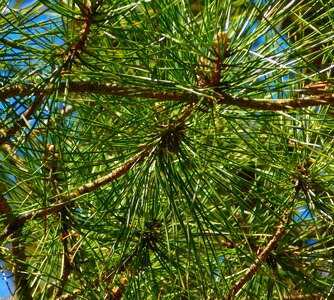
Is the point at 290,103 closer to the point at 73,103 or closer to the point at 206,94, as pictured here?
the point at 206,94

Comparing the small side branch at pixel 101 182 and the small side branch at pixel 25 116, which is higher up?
the small side branch at pixel 25 116

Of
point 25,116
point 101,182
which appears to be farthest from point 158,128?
point 25,116

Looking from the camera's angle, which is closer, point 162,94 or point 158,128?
point 162,94

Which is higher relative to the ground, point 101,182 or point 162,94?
point 162,94

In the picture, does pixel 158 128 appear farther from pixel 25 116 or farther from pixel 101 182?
pixel 25 116

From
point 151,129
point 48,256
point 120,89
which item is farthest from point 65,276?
point 120,89

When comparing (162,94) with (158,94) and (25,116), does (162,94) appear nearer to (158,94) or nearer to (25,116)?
(158,94)

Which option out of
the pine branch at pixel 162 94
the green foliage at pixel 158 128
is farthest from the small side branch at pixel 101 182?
the pine branch at pixel 162 94

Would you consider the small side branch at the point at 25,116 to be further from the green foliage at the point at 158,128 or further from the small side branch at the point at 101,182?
the small side branch at the point at 101,182

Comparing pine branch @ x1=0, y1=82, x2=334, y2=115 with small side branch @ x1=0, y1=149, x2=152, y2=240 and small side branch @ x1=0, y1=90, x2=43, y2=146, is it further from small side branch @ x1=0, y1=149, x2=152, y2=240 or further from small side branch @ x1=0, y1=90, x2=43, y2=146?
small side branch @ x1=0, y1=149, x2=152, y2=240
